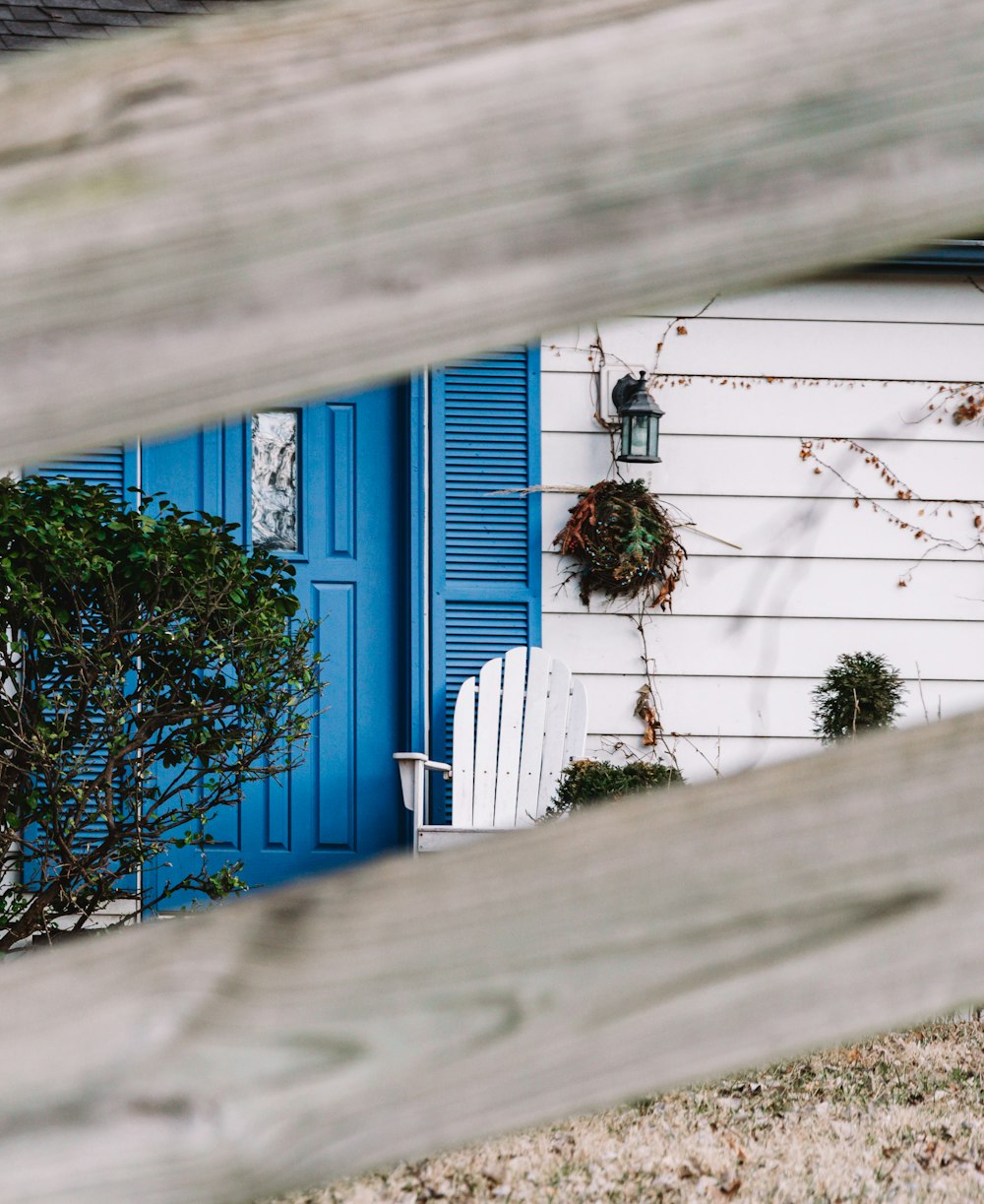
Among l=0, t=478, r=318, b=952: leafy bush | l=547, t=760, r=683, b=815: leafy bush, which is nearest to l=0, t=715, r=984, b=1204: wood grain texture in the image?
l=0, t=478, r=318, b=952: leafy bush

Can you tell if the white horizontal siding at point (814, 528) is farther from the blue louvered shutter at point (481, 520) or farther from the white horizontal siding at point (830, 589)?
the blue louvered shutter at point (481, 520)

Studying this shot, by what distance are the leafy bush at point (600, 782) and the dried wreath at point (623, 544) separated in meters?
0.78

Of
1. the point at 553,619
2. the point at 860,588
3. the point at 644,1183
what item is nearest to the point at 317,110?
the point at 644,1183

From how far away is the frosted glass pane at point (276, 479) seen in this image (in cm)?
537

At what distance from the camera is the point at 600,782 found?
4.53m

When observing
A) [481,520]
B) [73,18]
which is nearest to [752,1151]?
[481,520]

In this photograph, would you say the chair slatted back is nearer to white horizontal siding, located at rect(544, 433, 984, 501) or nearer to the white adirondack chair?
the white adirondack chair

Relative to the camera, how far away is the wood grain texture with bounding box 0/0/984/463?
62 cm

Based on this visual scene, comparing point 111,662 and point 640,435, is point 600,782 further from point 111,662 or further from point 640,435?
point 111,662

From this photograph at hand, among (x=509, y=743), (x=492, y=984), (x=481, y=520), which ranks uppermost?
(x=481, y=520)

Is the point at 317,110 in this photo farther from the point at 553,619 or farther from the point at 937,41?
the point at 553,619

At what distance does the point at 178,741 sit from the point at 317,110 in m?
3.54

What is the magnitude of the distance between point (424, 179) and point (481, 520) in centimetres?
467

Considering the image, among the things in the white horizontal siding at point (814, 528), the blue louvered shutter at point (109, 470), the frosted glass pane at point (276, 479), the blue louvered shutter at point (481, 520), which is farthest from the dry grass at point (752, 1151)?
the blue louvered shutter at point (109, 470)
